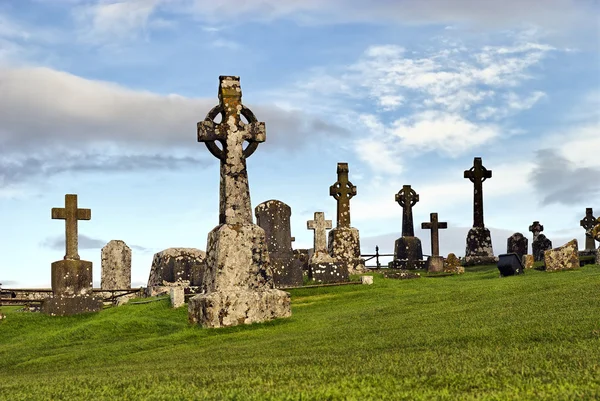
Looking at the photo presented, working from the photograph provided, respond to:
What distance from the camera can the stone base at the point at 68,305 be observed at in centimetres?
2738

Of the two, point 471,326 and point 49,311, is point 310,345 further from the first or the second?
point 49,311

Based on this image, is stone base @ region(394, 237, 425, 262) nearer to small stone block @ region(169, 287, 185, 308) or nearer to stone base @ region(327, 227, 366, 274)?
stone base @ region(327, 227, 366, 274)

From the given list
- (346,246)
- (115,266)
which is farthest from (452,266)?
(115,266)

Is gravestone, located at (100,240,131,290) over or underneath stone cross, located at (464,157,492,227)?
underneath

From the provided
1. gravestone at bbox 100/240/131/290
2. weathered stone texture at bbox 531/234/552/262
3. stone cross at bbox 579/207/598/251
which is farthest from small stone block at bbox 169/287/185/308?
stone cross at bbox 579/207/598/251

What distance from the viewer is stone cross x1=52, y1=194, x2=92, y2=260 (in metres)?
28.8

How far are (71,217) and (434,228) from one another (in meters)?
25.0

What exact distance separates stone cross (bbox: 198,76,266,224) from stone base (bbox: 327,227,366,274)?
19361 millimetres

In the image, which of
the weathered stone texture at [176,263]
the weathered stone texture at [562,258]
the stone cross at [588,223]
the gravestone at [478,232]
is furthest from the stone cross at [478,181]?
the weathered stone texture at [176,263]

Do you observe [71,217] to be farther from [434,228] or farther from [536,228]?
[536,228]

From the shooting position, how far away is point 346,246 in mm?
40156

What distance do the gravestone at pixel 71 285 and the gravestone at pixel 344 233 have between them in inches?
569

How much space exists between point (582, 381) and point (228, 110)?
1455 cm

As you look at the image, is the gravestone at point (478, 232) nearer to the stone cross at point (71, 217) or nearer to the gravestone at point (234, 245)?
the stone cross at point (71, 217)
